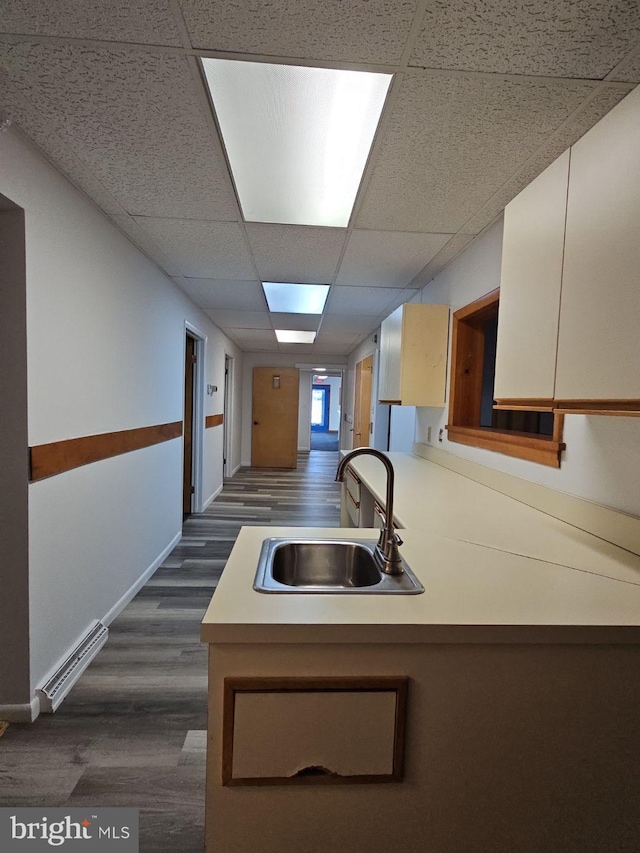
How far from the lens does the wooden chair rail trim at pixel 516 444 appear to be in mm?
1681

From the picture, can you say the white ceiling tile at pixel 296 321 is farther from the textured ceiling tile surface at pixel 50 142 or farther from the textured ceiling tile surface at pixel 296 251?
the textured ceiling tile surface at pixel 50 142

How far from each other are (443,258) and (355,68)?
5.48 feet

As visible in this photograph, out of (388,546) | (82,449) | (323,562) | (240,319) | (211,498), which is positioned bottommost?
(211,498)

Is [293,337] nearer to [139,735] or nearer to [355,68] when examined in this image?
[355,68]

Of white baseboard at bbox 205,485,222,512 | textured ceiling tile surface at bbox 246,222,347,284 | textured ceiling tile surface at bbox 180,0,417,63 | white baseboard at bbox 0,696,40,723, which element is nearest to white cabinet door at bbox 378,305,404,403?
textured ceiling tile surface at bbox 246,222,347,284

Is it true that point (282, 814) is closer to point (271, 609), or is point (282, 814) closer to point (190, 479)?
point (271, 609)

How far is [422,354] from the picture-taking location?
2.85 meters

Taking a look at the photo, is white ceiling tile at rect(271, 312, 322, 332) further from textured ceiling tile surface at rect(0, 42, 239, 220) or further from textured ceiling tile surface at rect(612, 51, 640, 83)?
textured ceiling tile surface at rect(612, 51, 640, 83)

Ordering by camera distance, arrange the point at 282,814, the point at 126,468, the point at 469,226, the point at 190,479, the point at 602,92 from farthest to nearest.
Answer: the point at 190,479 < the point at 126,468 < the point at 469,226 < the point at 602,92 < the point at 282,814

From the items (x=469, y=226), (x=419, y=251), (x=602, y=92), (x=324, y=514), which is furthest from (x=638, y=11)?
(x=324, y=514)

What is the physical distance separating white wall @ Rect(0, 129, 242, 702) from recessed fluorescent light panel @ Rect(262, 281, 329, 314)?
35.4 inches

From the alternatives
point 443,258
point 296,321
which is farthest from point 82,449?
point 296,321

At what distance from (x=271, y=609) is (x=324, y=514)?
13.3 ft

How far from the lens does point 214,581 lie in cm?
299
